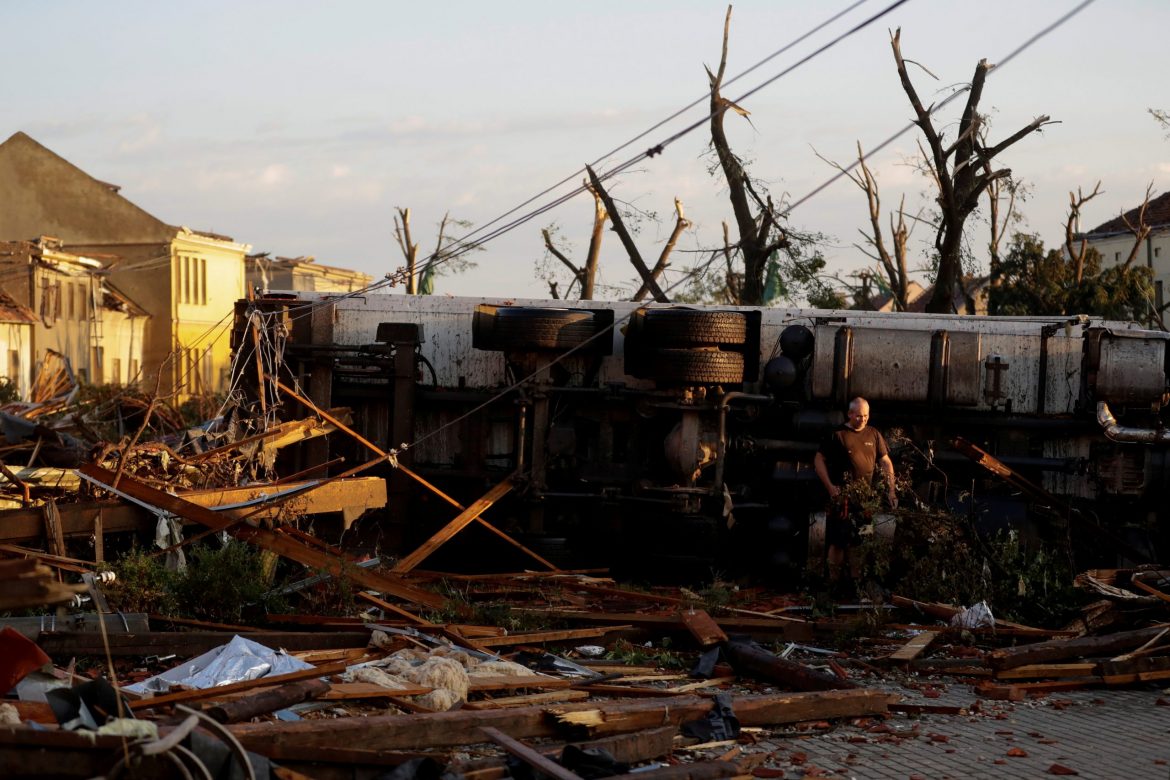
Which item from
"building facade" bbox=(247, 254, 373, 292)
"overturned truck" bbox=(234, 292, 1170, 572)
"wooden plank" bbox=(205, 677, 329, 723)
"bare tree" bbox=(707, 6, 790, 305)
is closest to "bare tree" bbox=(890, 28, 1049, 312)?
"bare tree" bbox=(707, 6, 790, 305)

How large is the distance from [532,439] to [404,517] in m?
1.70

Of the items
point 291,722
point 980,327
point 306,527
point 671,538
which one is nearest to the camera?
point 291,722

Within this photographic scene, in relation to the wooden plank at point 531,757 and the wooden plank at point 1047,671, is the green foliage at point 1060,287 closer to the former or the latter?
the wooden plank at point 1047,671

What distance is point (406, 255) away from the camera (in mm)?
50062

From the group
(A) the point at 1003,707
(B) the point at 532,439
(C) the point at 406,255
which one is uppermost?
(C) the point at 406,255

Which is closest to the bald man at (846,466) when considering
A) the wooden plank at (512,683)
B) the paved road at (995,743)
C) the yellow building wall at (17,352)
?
the paved road at (995,743)

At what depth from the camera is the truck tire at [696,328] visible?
14.2 meters

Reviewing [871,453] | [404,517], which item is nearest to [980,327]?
[871,453]

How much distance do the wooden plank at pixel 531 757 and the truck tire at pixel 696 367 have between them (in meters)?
7.65

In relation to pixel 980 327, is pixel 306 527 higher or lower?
lower

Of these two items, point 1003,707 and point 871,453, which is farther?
point 871,453

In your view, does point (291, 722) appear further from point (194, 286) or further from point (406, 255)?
point (194, 286)

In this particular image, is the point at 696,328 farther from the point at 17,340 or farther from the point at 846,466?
the point at 17,340

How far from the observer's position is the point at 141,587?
10594 millimetres
